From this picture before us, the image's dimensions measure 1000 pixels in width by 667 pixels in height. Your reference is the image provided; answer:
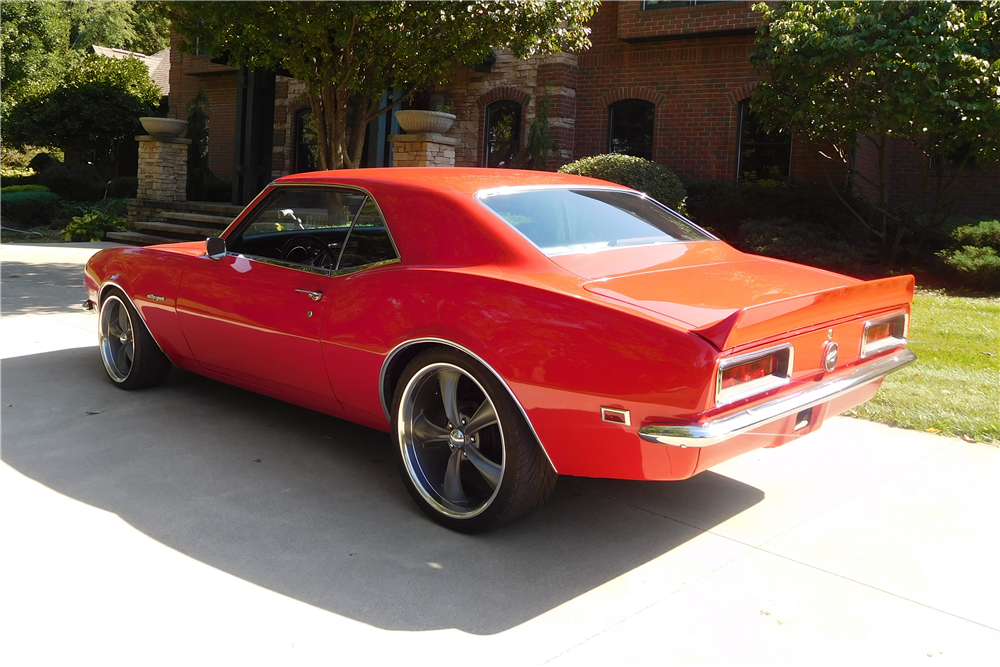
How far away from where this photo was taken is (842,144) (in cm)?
1191

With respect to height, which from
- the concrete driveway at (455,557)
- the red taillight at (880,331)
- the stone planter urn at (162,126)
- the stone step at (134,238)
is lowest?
the concrete driveway at (455,557)

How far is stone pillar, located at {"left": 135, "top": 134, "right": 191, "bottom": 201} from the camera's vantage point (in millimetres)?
16656

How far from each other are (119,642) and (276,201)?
269 cm

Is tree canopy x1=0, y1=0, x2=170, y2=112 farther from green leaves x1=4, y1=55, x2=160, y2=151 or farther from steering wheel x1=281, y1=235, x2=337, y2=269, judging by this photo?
steering wheel x1=281, y1=235, x2=337, y2=269

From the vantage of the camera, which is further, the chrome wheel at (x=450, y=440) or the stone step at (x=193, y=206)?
the stone step at (x=193, y=206)

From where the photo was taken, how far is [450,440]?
3746 mm

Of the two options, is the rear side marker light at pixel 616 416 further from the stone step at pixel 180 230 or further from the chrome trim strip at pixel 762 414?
the stone step at pixel 180 230

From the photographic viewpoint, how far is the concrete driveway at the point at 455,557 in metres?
2.84

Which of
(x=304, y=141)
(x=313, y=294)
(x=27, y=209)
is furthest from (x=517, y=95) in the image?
(x=313, y=294)

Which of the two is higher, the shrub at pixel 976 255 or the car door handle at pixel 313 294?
the shrub at pixel 976 255

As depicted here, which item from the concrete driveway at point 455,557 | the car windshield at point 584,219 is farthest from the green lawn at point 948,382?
the car windshield at point 584,219

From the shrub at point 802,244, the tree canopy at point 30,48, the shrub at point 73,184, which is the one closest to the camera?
the shrub at point 802,244

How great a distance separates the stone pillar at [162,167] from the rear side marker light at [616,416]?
50.5ft

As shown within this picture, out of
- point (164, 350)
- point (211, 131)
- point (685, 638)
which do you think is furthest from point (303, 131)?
point (685, 638)
